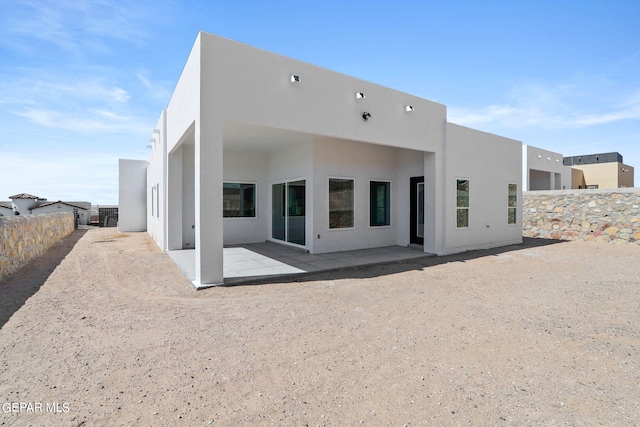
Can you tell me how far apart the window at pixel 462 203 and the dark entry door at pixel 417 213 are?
1174 mm

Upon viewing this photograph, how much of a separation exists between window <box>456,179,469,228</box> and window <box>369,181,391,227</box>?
7.48 ft

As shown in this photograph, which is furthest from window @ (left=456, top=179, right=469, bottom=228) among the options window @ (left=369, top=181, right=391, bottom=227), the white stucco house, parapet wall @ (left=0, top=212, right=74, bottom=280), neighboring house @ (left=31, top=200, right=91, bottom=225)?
neighboring house @ (left=31, top=200, right=91, bottom=225)

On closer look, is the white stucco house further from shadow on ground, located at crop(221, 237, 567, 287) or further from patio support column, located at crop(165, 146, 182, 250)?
shadow on ground, located at crop(221, 237, 567, 287)

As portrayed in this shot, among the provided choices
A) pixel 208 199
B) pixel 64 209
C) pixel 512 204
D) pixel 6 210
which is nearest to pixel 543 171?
pixel 512 204

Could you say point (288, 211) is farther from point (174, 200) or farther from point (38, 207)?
point (38, 207)

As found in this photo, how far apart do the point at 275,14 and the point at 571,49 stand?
25.9 ft

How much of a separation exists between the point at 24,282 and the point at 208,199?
14.4 ft

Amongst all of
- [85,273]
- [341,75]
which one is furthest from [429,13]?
[85,273]

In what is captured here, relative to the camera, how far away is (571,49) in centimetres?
826

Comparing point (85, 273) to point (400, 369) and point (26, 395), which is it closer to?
point (26, 395)

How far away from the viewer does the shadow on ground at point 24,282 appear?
4.88 m

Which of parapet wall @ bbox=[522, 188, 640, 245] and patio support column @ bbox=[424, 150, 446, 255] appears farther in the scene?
parapet wall @ bbox=[522, 188, 640, 245]

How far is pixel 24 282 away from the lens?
6.40 m

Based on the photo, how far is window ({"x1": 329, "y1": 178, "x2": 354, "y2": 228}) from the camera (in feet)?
31.8
